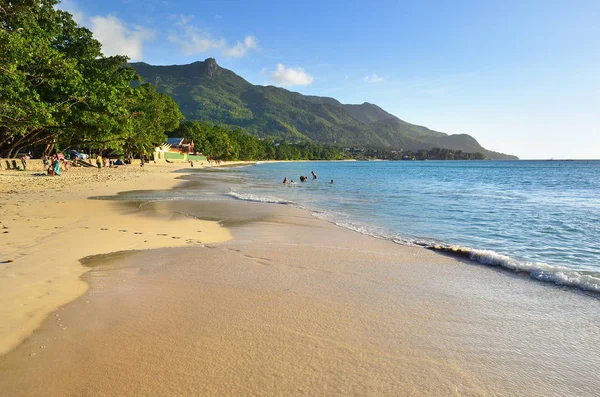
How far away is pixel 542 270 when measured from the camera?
21.9 feet

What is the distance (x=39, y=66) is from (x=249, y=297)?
23.7 metres

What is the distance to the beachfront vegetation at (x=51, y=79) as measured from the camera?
17531 millimetres

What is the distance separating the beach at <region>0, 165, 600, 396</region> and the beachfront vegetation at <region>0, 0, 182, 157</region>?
1331cm

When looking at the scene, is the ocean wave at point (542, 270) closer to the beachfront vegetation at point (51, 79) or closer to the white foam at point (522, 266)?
the white foam at point (522, 266)

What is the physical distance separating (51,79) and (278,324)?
2473 centimetres

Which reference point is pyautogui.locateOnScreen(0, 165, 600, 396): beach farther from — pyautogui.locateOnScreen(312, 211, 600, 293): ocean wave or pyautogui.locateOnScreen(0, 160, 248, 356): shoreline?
→ pyautogui.locateOnScreen(312, 211, 600, 293): ocean wave

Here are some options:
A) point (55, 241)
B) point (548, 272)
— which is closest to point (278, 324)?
point (548, 272)

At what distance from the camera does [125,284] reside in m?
5.53

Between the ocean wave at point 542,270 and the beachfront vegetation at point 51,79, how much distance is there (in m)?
19.2

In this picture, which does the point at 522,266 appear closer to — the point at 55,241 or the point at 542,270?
the point at 542,270

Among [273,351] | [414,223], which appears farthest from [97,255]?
[414,223]

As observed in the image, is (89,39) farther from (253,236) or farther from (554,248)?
(554,248)

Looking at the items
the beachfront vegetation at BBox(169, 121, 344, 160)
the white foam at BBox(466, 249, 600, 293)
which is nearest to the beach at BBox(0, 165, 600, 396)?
the white foam at BBox(466, 249, 600, 293)

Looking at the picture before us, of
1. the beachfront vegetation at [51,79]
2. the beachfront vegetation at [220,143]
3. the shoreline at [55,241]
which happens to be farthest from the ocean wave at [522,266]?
the beachfront vegetation at [220,143]
